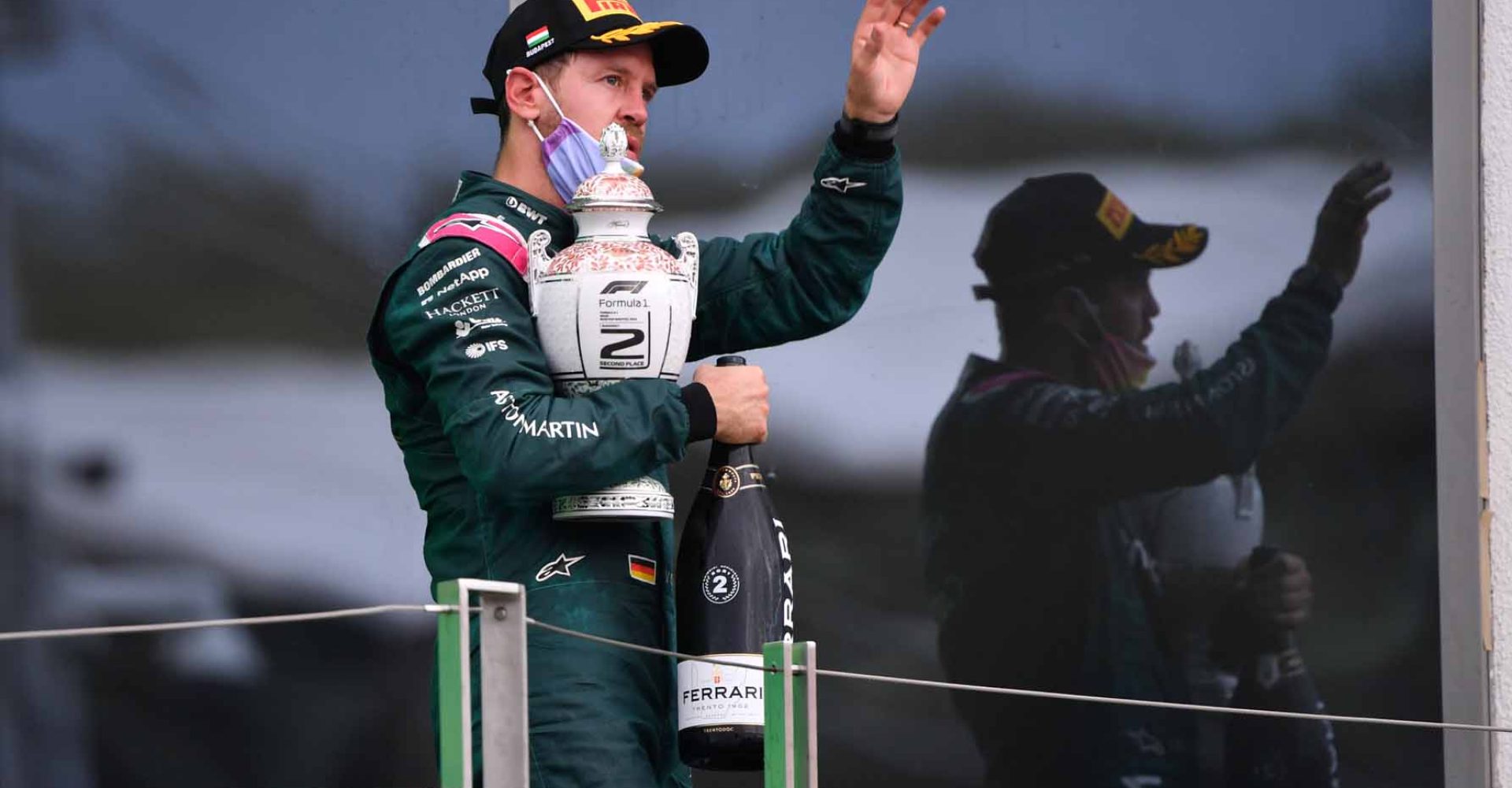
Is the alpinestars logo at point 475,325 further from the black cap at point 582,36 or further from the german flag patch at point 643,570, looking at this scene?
the black cap at point 582,36

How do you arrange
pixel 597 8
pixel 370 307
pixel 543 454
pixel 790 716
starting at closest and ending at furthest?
pixel 790 716 < pixel 543 454 < pixel 597 8 < pixel 370 307

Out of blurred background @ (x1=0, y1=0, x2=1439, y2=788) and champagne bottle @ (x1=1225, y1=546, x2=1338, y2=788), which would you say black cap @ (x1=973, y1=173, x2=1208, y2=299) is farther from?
champagne bottle @ (x1=1225, y1=546, x2=1338, y2=788)

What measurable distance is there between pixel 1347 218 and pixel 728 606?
1.97 m

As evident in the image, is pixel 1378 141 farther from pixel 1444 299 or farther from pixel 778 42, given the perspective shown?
pixel 778 42

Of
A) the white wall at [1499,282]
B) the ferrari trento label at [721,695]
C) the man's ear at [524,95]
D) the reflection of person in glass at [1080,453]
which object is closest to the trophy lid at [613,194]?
the man's ear at [524,95]

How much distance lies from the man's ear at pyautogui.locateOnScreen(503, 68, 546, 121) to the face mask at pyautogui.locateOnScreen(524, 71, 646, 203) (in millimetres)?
57

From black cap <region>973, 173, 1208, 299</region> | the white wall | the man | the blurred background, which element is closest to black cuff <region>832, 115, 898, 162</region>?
the man

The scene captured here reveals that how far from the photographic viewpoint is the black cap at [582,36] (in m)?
3.12

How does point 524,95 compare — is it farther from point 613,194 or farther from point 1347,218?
point 1347,218

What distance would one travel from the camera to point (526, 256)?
2963 millimetres

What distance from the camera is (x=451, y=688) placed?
2.27m

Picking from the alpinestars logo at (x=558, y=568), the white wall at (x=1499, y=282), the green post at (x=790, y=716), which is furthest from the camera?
the white wall at (x=1499, y=282)

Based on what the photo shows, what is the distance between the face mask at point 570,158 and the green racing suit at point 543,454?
1.6 inches

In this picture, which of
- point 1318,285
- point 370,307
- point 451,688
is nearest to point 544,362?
point 451,688
